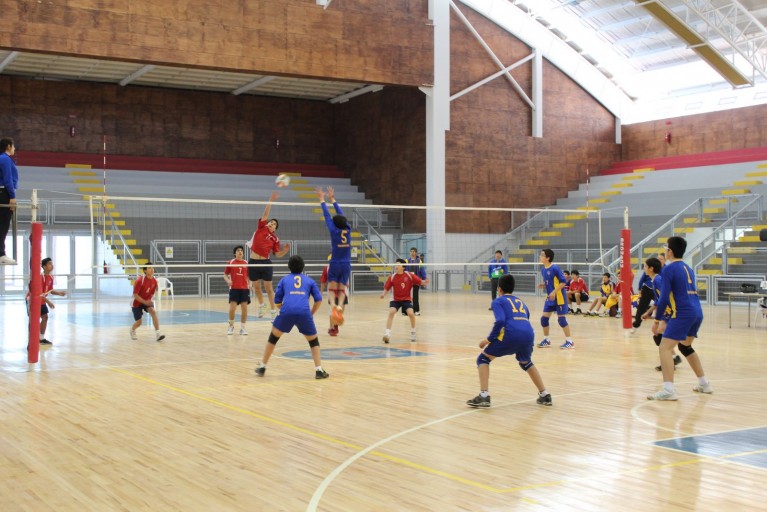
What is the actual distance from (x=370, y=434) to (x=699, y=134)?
3059 centimetres

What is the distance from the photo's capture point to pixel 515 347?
794 centimetres

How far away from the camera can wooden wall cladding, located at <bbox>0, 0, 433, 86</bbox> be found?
2486 centimetres

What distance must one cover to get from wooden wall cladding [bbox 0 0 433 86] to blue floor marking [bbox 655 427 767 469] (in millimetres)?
22878

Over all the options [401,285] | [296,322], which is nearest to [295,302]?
[296,322]

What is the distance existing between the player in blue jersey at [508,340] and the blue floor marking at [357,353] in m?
4.04

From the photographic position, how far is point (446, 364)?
37.1 feet

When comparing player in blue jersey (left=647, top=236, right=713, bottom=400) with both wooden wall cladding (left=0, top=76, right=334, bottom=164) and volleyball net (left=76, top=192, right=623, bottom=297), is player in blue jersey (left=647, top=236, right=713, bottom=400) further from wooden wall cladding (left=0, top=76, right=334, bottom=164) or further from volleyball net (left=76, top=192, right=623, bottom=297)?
wooden wall cladding (left=0, top=76, right=334, bottom=164)

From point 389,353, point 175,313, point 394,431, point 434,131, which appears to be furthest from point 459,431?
point 434,131

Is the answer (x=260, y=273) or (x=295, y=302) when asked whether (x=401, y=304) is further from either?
(x=295, y=302)

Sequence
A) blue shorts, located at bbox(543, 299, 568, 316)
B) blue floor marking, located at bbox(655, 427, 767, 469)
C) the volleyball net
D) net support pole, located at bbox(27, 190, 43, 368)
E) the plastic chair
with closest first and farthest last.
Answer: blue floor marking, located at bbox(655, 427, 767, 469) < net support pole, located at bbox(27, 190, 43, 368) < blue shorts, located at bbox(543, 299, 568, 316) < the plastic chair < the volleyball net

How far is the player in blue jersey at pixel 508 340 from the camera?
25.9 ft

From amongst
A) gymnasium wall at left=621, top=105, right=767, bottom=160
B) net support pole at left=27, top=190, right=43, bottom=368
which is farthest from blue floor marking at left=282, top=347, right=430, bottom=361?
gymnasium wall at left=621, top=105, right=767, bottom=160

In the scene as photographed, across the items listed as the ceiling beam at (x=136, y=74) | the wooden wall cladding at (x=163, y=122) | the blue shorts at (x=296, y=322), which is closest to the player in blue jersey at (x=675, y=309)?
the blue shorts at (x=296, y=322)

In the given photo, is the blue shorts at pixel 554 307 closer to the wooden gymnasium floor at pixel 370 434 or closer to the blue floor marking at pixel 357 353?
the wooden gymnasium floor at pixel 370 434
